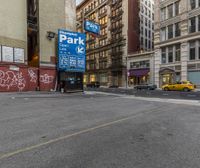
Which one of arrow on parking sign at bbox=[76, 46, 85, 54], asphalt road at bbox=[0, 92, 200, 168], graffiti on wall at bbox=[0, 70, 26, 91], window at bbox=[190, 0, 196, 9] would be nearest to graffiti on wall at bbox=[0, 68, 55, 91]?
graffiti on wall at bbox=[0, 70, 26, 91]

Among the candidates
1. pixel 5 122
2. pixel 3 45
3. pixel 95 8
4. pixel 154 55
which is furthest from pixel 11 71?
pixel 95 8

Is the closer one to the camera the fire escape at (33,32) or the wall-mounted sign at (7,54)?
the wall-mounted sign at (7,54)

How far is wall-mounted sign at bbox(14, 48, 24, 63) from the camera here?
23.3 m

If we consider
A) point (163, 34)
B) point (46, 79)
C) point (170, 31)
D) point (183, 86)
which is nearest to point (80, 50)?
point (46, 79)

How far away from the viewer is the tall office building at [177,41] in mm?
38031

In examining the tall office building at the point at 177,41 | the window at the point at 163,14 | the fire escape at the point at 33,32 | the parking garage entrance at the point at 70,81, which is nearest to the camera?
the fire escape at the point at 33,32

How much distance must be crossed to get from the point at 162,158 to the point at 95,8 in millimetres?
68589

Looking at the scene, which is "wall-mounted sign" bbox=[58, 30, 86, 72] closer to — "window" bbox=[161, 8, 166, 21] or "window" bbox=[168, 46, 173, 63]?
"window" bbox=[168, 46, 173, 63]

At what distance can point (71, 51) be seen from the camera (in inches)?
1094

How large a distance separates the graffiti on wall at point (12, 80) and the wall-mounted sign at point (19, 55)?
1502 millimetres

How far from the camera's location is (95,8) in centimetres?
6750

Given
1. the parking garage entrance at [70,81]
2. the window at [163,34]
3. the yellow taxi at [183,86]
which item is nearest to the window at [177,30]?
the window at [163,34]

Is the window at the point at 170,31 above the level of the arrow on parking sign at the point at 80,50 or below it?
above

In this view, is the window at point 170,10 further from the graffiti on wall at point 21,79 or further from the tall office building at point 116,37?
the graffiti on wall at point 21,79
